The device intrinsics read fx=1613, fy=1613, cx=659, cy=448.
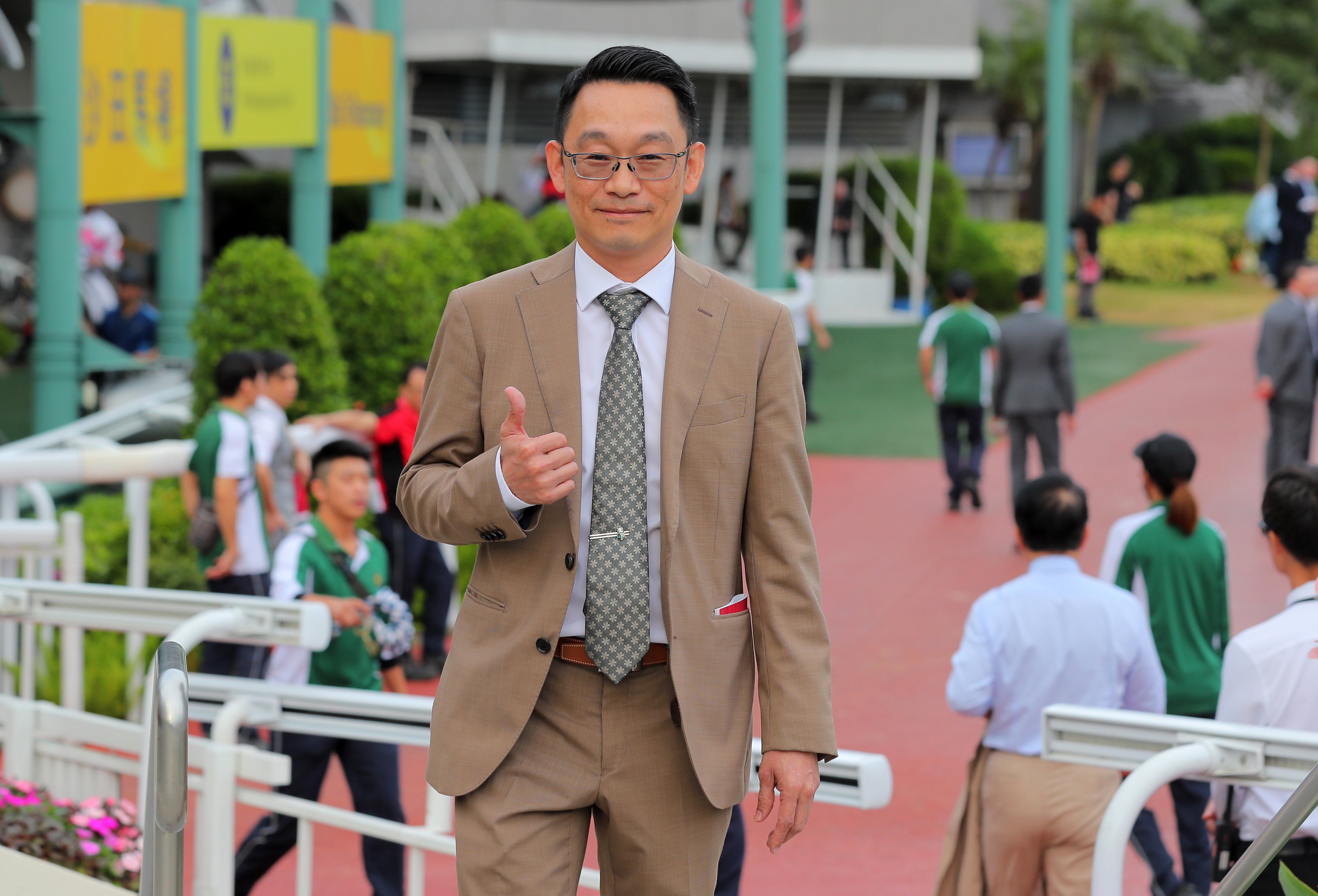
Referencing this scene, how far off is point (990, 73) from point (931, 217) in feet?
Result: 24.5

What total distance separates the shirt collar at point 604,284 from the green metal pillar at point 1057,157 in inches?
547

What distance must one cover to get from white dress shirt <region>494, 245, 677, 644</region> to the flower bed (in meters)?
2.06

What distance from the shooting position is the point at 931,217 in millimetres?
24453

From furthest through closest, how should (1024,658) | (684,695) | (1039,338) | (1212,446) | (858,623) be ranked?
(1212,446) < (1039,338) < (858,623) < (1024,658) < (684,695)

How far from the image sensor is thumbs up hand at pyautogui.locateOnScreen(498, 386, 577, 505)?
2.55 metres

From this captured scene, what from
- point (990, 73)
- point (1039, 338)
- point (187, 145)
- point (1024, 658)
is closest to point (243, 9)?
point (187, 145)

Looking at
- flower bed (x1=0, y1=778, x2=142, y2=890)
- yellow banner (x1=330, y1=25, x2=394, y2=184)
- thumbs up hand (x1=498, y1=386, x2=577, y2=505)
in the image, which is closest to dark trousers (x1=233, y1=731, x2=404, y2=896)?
flower bed (x1=0, y1=778, x2=142, y2=890)

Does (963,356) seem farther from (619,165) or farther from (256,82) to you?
(619,165)

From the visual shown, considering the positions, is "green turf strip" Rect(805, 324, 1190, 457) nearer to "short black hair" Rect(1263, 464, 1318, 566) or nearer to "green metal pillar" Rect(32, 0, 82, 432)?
"green metal pillar" Rect(32, 0, 82, 432)

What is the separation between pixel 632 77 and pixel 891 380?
1681cm

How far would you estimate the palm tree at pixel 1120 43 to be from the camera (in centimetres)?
3238

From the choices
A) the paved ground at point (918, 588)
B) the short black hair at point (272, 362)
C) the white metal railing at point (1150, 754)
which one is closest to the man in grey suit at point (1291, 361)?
the paved ground at point (918, 588)

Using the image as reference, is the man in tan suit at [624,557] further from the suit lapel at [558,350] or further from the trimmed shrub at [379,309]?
the trimmed shrub at [379,309]

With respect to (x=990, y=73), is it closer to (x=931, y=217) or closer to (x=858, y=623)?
(x=931, y=217)
